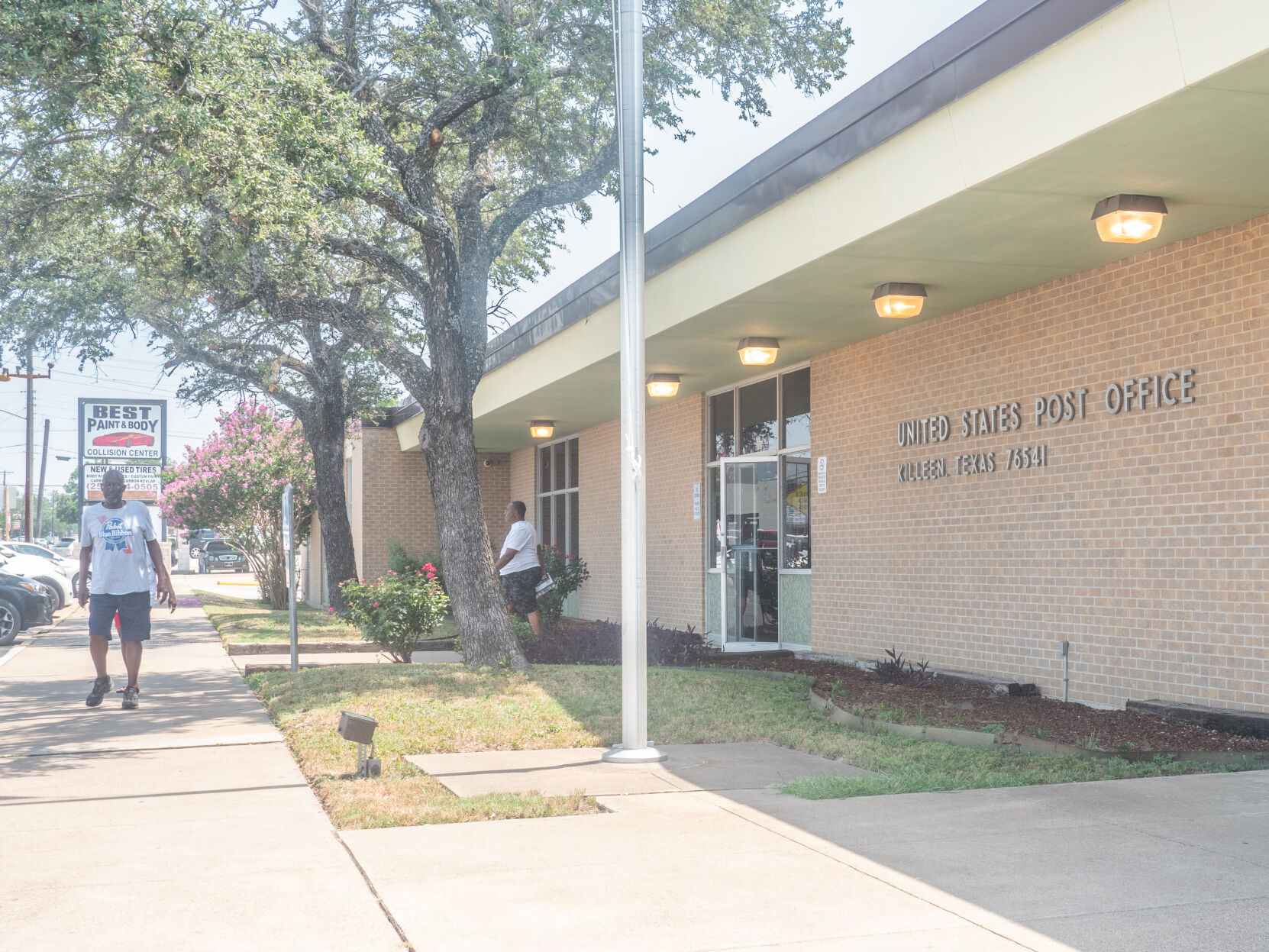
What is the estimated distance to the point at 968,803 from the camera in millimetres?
6125

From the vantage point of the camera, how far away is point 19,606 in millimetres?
18141

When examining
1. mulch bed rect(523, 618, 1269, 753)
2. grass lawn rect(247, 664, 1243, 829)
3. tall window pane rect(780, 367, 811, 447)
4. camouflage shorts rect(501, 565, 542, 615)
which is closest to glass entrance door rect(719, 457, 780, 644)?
tall window pane rect(780, 367, 811, 447)

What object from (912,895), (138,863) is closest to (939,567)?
(912,895)

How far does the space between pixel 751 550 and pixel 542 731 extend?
699cm

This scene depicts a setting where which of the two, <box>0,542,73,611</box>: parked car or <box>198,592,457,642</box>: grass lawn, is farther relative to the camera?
<box>0,542,73,611</box>: parked car

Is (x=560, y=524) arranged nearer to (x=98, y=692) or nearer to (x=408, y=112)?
(x=408, y=112)

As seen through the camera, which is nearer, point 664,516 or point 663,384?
point 663,384

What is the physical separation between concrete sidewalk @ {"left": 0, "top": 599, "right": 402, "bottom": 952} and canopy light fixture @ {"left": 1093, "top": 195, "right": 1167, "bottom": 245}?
5793 mm

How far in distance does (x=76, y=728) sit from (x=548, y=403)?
9.53m

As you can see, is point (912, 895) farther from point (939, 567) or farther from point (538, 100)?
point (538, 100)

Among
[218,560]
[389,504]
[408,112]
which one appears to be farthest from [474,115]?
[218,560]

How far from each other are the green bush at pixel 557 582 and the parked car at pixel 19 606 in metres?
7.74

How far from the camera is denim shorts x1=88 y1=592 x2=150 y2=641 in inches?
380

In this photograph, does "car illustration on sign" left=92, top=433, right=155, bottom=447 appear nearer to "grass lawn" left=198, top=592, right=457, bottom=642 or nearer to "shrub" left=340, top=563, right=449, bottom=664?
"grass lawn" left=198, top=592, right=457, bottom=642
